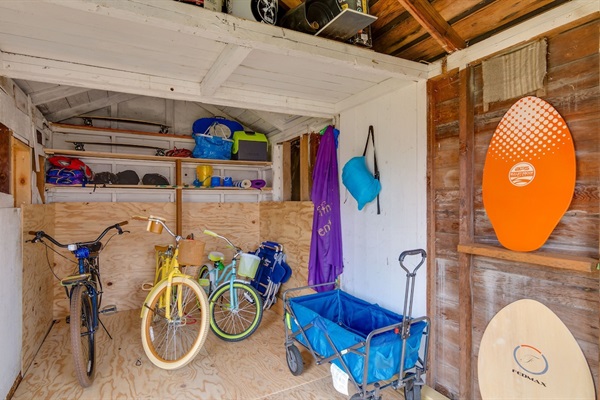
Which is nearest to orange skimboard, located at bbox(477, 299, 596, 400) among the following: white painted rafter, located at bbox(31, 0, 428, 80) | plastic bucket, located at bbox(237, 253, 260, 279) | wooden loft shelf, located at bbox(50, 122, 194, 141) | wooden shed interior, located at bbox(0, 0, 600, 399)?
wooden shed interior, located at bbox(0, 0, 600, 399)

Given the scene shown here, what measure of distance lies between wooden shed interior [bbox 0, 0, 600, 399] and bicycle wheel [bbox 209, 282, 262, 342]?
699 mm

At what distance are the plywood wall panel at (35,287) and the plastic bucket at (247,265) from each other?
163 cm

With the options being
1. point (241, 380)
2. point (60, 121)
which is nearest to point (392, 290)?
point (241, 380)

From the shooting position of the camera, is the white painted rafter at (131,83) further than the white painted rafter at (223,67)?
Yes

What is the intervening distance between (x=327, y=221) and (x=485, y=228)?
1.38 metres

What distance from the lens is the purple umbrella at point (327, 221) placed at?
115 inches

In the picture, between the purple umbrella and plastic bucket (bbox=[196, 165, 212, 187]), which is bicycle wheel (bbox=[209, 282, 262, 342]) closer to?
the purple umbrella

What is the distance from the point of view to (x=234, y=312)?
120 inches

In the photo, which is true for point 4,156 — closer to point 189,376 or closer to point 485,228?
point 189,376

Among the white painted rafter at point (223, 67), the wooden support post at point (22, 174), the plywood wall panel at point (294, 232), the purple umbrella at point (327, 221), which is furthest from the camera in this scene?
the plywood wall panel at point (294, 232)

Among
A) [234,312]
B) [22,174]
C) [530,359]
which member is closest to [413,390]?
[530,359]

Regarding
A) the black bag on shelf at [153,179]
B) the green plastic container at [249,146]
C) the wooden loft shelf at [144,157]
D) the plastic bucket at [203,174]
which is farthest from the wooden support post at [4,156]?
the green plastic container at [249,146]

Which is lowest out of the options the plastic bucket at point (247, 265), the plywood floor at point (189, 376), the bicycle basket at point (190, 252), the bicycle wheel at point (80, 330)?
the plywood floor at point (189, 376)

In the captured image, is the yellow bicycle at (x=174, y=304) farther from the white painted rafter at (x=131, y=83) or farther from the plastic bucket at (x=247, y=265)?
the white painted rafter at (x=131, y=83)
